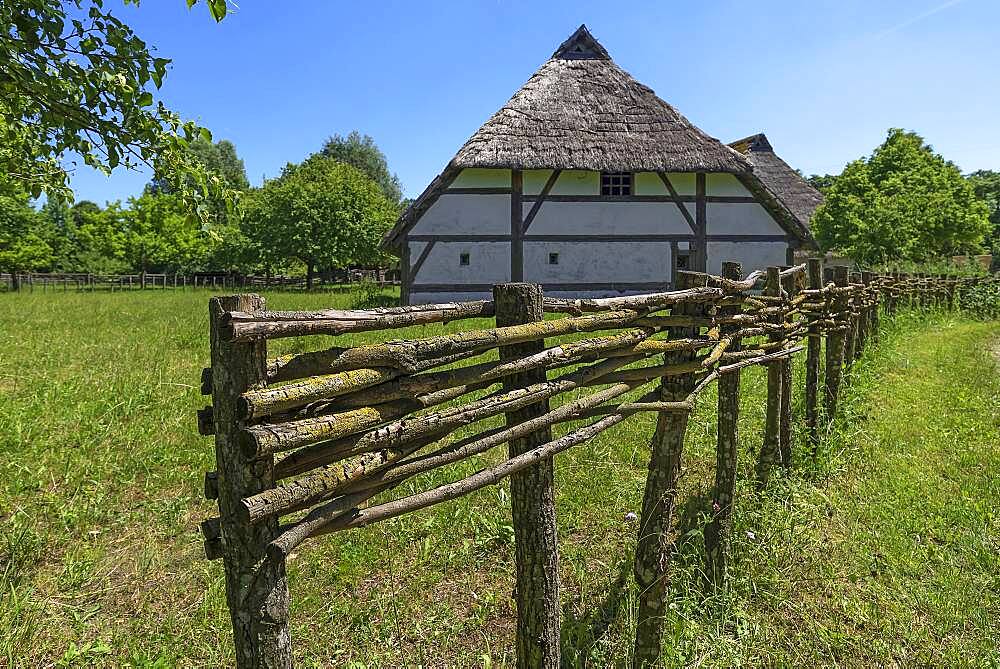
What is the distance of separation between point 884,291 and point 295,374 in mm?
11301

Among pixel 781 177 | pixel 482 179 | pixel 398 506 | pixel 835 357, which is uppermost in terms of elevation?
pixel 781 177

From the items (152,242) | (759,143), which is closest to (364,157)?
(152,242)

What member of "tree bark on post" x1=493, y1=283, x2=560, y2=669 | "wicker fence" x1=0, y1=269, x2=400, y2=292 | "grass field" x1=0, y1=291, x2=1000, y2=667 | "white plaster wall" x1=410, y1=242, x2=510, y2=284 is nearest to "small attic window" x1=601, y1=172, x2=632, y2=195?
"white plaster wall" x1=410, y1=242, x2=510, y2=284

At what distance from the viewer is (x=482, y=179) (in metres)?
13.7

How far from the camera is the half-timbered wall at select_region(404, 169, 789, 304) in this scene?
542 inches

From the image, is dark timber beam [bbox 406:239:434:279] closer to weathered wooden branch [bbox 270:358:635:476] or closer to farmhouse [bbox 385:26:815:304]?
farmhouse [bbox 385:26:815:304]

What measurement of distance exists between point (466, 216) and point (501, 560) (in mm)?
11352

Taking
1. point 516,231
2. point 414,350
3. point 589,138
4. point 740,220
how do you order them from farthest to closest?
1. point 740,220
2. point 516,231
3. point 589,138
4. point 414,350

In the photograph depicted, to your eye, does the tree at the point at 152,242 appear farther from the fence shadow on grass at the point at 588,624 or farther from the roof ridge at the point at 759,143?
the fence shadow on grass at the point at 588,624

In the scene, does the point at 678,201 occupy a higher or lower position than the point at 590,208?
higher

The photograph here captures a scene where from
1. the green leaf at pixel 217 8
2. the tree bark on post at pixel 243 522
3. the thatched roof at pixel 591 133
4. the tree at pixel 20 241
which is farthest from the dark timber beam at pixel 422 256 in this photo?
the tree at pixel 20 241

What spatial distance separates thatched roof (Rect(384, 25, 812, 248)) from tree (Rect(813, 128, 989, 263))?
8.04m

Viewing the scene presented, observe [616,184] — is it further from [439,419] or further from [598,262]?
[439,419]

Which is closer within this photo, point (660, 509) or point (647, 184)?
point (660, 509)
